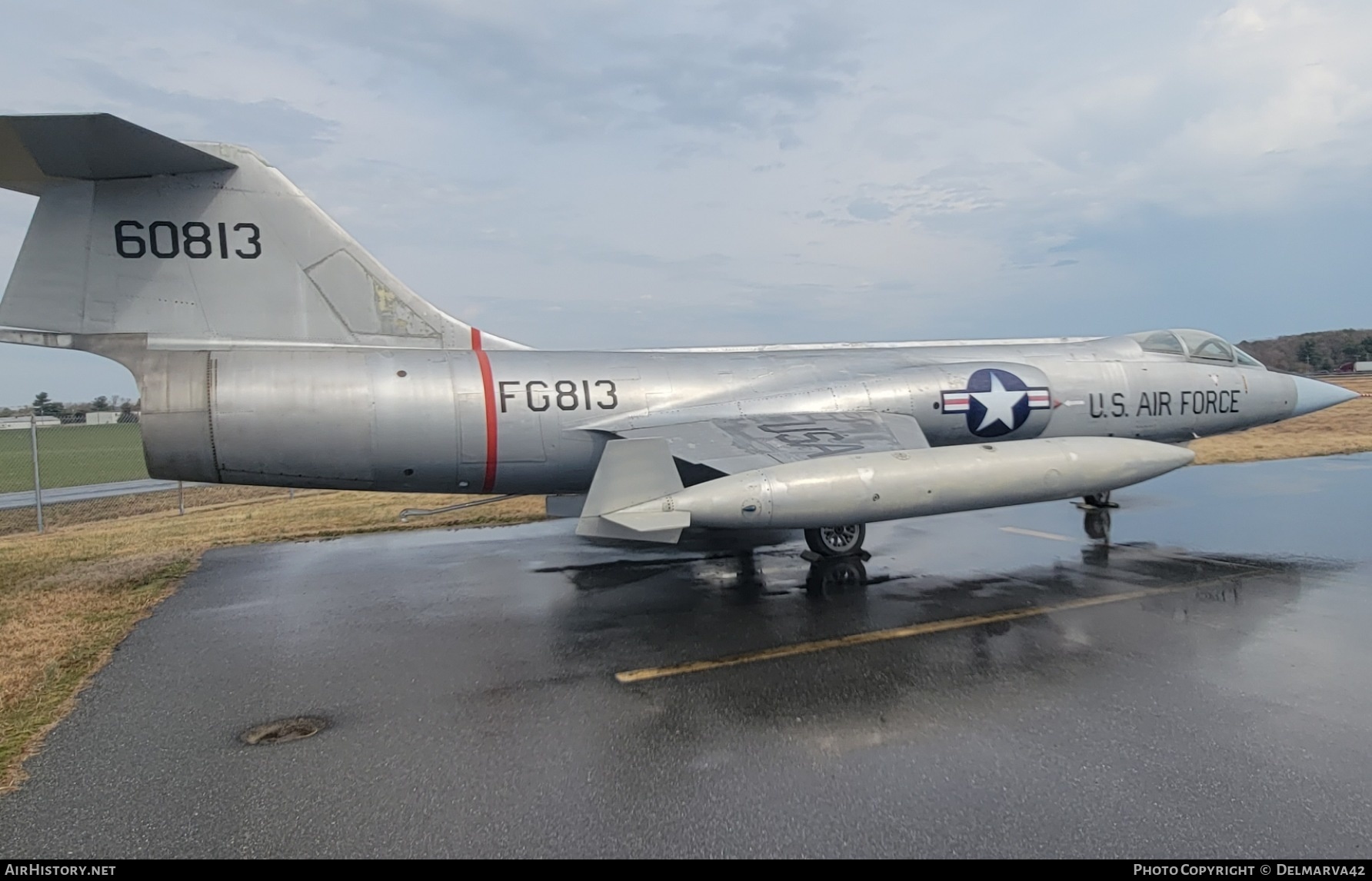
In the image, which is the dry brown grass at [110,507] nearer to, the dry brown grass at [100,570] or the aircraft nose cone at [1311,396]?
the dry brown grass at [100,570]

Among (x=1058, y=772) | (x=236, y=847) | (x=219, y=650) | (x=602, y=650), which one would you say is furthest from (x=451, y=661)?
(x=1058, y=772)

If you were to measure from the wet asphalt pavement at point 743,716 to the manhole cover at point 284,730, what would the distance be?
8cm

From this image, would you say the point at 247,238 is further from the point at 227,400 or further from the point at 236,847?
the point at 236,847

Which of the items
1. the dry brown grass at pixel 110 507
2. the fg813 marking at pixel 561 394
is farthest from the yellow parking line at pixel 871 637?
the dry brown grass at pixel 110 507

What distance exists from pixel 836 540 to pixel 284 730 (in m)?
5.85

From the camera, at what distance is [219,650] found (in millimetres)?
5961

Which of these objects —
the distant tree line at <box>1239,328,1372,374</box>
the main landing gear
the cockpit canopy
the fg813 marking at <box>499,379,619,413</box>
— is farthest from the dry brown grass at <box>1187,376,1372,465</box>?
the distant tree line at <box>1239,328,1372,374</box>

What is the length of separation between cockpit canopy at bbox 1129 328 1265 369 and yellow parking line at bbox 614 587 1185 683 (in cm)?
515

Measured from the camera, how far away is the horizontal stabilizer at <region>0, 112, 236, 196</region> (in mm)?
5656

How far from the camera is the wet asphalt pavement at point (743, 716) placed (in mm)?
3324

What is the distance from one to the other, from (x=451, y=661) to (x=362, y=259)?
14.1 ft

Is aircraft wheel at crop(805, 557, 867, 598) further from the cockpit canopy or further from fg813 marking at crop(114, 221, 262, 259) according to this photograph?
fg813 marking at crop(114, 221, 262, 259)

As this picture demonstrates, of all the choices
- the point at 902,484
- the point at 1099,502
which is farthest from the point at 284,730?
the point at 1099,502
